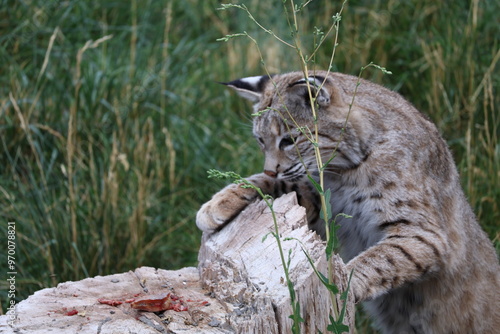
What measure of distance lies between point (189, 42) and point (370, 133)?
3.77 meters

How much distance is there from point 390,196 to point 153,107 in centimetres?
283

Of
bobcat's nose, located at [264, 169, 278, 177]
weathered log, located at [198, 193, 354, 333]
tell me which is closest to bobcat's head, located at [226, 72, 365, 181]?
bobcat's nose, located at [264, 169, 278, 177]

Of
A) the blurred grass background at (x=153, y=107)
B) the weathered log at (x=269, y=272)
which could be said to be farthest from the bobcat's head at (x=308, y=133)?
the blurred grass background at (x=153, y=107)

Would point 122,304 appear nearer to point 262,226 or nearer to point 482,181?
point 262,226

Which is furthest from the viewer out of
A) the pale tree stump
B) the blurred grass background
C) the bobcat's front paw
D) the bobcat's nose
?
the blurred grass background

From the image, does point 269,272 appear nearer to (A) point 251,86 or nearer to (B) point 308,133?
(B) point 308,133

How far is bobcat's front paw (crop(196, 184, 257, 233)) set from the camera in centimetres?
346

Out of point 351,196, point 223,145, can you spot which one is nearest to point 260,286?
point 351,196

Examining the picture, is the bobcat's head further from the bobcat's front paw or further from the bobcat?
the bobcat's front paw

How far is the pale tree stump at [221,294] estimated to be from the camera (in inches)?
98.7

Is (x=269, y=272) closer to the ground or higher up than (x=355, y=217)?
higher up

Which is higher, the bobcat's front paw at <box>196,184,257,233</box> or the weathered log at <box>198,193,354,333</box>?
the weathered log at <box>198,193,354,333</box>

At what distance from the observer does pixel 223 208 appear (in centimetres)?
352

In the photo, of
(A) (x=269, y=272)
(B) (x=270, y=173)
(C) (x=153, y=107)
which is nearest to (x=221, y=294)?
(A) (x=269, y=272)
